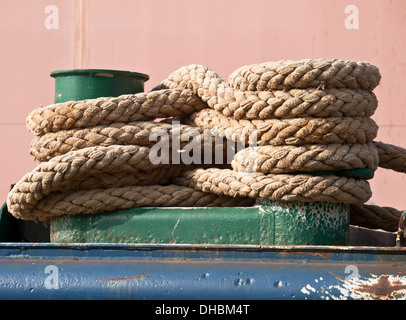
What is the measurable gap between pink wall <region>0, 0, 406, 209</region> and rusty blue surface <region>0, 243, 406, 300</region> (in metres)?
1.47

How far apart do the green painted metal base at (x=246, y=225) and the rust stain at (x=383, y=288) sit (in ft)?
0.77

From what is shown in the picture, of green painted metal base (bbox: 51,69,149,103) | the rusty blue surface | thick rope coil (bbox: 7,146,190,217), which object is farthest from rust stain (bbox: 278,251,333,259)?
green painted metal base (bbox: 51,69,149,103)

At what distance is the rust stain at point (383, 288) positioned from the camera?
1.57 m

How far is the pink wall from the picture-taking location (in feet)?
10.1

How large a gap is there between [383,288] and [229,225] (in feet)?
1.45

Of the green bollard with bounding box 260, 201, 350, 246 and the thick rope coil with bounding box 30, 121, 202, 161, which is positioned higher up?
the thick rope coil with bounding box 30, 121, 202, 161

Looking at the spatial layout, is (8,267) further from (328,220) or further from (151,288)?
(328,220)

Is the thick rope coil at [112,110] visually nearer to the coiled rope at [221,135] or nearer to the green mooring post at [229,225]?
the coiled rope at [221,135]

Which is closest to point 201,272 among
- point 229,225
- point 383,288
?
point 229,225

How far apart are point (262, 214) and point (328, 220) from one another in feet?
0.60

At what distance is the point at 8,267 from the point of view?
5.64 ft

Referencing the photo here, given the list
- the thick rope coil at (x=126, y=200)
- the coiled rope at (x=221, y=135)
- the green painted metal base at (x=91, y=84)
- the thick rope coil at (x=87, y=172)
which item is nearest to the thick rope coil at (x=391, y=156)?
the coiled rope at (x=221, y=135)

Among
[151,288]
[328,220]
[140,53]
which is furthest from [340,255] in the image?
[140,53]

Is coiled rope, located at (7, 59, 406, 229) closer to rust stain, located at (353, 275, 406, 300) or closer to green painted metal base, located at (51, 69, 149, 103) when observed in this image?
green painted metal base, located at (51, 69, 149, 103)
